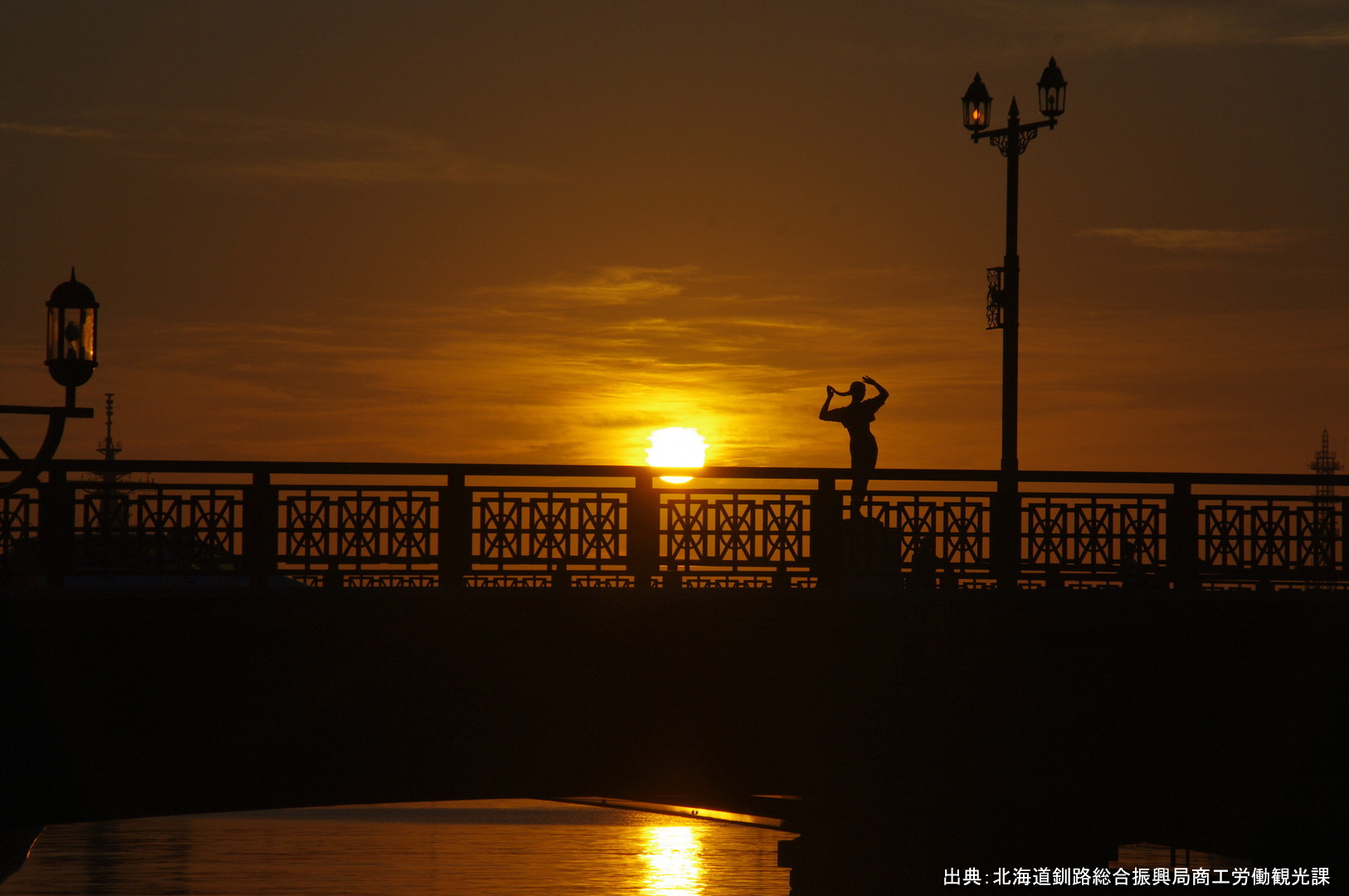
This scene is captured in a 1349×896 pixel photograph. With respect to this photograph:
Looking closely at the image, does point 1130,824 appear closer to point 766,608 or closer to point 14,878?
point 766,608

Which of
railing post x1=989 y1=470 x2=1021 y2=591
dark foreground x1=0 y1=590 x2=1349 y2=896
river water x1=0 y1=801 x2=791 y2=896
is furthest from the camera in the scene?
river water x1=0 y1=801 x2=791 y2=896

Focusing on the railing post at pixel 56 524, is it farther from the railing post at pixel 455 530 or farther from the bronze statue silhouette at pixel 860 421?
the bronze statue silhouette at pixel 860 421

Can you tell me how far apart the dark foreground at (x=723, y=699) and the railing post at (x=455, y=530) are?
1.13 ft

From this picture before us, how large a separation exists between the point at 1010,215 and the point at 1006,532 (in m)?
8.59

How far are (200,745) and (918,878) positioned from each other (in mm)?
9389

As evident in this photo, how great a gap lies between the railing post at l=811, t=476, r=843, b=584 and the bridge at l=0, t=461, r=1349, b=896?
27 millimetres

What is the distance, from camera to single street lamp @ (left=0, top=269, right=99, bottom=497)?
11492mm

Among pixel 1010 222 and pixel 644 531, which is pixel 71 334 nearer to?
pixel 644 531

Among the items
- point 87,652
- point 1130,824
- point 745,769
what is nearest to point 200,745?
point 87,652

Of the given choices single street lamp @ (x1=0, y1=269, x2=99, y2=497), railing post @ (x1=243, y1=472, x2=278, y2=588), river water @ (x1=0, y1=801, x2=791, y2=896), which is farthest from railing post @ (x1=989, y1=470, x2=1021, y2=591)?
river water @ (x1=0, y1=801, x2=791, y2=896)

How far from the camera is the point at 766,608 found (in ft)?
44.5

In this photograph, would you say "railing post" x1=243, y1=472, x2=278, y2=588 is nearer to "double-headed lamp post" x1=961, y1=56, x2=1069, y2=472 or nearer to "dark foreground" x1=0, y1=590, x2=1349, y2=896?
"dark foreground" x1=0, y1=590, x2=1349, y2=896

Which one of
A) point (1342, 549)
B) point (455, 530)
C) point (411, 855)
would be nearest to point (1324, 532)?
point (1342, 549)

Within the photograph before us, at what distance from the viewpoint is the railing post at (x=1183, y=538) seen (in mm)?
13883
